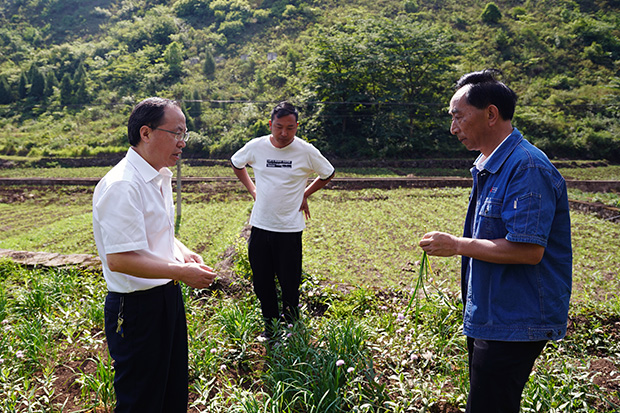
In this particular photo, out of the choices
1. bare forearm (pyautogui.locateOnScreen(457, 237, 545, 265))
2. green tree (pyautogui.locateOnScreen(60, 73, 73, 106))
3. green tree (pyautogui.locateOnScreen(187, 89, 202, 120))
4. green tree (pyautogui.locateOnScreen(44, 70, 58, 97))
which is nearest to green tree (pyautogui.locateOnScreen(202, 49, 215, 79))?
green tree (pyautogui.locateOnScreen(187, 89, 202, 120))

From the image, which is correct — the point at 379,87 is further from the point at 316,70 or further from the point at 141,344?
the point at 141,344

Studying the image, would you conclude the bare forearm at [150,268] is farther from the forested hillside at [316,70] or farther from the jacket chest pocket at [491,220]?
the forested hillside at [316,70]

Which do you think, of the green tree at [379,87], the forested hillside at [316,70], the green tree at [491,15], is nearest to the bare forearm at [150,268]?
the forested hillside at [316,70]

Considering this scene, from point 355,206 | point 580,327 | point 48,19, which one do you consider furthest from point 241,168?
point 48,19

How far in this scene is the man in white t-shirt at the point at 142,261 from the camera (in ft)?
5.48

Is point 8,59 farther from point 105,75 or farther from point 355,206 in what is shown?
point 355,206

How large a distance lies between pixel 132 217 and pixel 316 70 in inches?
870

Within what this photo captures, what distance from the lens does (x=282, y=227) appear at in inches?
130

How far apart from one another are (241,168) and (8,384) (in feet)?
7.47

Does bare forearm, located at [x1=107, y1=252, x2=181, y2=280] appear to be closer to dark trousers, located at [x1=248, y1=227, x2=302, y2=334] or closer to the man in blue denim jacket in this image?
the man in blue denim jacket

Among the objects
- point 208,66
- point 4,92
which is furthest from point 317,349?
point 4,92

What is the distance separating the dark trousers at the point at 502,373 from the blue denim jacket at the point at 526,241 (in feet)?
0.18

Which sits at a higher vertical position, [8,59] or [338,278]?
[8,59]

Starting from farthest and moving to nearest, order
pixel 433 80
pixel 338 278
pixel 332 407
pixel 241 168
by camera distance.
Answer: pixel 433 80 < pixel 338 278 < pixel 241 168 < pixel 332 407
